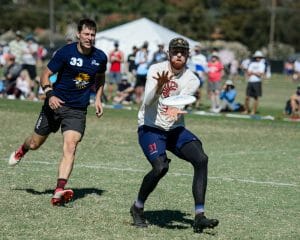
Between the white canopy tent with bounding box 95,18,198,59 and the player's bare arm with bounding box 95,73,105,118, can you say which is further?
the white canopy tent with bounding box 95,18,198,59

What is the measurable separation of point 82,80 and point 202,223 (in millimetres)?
2526

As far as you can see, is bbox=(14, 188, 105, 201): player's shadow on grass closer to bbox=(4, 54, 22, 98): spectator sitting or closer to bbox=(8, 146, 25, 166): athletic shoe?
bbox=(8, 146, 25, 166): athletic shoe

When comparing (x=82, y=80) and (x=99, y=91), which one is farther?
(x=99, y=91)

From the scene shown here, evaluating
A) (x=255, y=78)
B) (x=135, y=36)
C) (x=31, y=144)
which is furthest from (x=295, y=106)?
(x=135, y=36)

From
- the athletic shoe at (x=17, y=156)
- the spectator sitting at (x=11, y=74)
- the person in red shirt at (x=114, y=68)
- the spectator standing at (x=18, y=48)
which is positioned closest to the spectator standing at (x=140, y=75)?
the person in red shirt at (x=114, y=68)

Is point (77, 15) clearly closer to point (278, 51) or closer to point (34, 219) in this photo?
point (278, 51)

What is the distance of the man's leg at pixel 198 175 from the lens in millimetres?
7973

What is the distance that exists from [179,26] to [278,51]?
10397mm

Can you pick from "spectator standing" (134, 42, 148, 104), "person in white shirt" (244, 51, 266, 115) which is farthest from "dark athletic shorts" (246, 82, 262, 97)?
"spectator standing" (134, 42, 148, 104)

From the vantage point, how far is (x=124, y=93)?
91.4ft

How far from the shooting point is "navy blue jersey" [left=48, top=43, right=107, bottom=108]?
9477mm

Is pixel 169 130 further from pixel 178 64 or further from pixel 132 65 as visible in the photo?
pixel 132 65

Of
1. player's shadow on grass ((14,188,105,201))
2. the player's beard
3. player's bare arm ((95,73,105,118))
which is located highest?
the player's beard

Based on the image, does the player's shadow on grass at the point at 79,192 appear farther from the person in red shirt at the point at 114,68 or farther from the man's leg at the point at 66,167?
the person in red shirt at the point at 114,68
